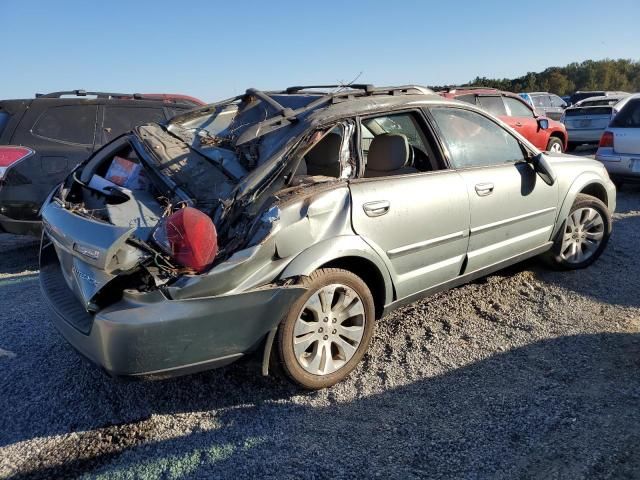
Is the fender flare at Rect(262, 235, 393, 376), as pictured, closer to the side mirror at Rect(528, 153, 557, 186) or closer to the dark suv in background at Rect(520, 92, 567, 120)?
the side mirror at Rect(528, 153, 557, 186)

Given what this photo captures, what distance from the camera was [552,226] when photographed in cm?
460

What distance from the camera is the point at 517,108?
1152 centimetres

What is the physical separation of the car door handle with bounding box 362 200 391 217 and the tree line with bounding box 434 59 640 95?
46.5 meters

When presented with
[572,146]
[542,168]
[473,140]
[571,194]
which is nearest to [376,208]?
[473,140]

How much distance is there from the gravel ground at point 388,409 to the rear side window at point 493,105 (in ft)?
23.7

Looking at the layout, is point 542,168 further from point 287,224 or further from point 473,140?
point 287,224

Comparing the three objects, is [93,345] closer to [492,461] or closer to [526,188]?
[492,461]

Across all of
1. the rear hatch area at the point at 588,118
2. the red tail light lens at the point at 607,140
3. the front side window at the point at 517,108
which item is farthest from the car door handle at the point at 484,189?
the rear hatch area at the point at 588,118

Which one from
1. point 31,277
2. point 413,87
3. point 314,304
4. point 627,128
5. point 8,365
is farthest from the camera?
point 627,128

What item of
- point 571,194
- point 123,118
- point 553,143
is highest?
point 123,118

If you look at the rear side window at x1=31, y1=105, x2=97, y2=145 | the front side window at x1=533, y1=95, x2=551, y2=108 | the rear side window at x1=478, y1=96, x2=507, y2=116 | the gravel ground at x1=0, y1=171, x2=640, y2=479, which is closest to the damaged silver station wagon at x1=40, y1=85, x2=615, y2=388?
the gravel ground at x1=0, y1=171, x2=640, y2=479

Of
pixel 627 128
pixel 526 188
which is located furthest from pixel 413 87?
pixel 627 128

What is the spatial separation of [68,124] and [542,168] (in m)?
5.21

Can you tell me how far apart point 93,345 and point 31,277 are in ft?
10.9
